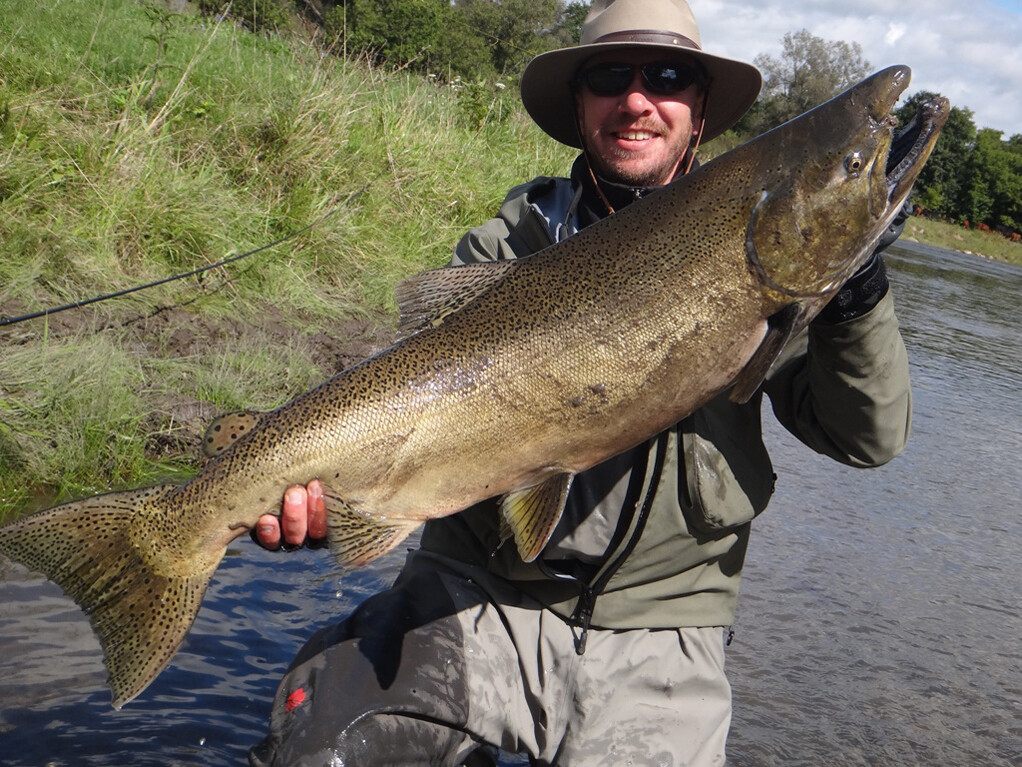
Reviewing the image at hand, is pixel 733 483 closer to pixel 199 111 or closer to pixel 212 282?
pixel 212 282

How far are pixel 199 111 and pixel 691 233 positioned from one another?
6438mm

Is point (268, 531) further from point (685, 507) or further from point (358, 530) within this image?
point (685, 507)

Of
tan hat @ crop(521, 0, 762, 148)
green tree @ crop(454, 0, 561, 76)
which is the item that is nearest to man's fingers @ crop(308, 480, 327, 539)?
tan hat @ crop(521, 0, 762, 148)

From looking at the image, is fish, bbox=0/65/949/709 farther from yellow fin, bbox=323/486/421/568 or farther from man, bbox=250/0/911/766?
man, bbox=250/0/911/766

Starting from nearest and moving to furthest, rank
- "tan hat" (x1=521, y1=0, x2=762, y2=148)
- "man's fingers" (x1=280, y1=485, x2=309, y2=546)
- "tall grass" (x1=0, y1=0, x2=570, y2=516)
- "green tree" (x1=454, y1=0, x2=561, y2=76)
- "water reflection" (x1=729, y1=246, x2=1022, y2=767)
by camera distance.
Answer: "man's fingers" (x1=280, y1=485, x2=309, y2=546), "tan hat" (x1=521, y1=0, x2=762, y2=148), "water reflection" (x1=729, y1=246, x2=1022, y2=767), "tall grass" (x1=0, y1=0, x2=570, y2=516), "green tree" (x1=454, y1=0, x2=561, y2=76)

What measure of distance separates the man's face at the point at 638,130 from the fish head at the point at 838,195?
101cm

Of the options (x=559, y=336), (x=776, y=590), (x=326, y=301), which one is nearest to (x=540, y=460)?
(x=559, y=336)

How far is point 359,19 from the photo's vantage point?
32.0 metres

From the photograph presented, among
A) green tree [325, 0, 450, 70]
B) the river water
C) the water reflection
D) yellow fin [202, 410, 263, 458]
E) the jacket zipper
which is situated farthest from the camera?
green tree [325, 0, 450, 70]

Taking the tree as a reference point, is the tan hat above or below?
below

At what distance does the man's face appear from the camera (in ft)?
10.8

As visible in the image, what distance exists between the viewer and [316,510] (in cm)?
241

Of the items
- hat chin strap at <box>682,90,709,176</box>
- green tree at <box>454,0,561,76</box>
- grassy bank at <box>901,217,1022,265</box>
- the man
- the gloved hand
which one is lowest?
the man

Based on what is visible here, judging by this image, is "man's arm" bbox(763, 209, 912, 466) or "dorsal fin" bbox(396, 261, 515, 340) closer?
"man's arm" bbox(763, 209, 912, 466)
